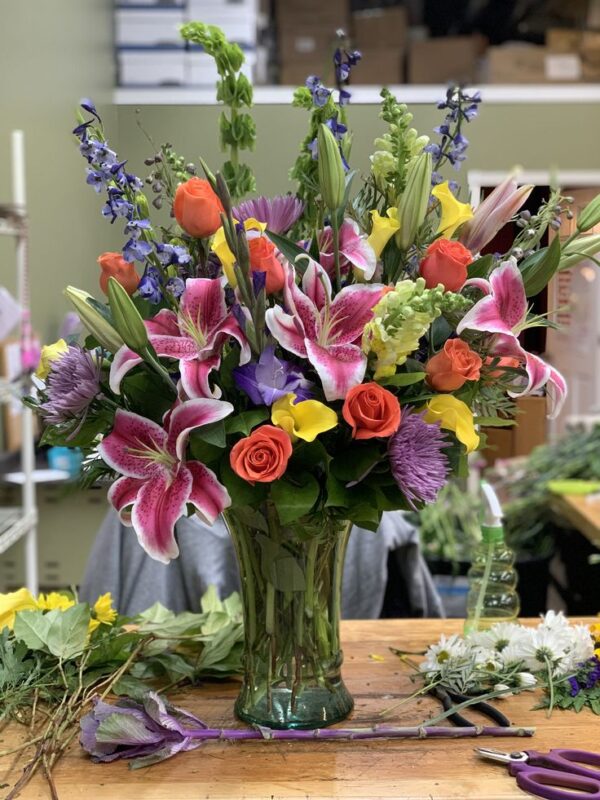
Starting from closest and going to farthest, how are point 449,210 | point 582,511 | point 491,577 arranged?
point 449,210, point 491,577, point 582,511

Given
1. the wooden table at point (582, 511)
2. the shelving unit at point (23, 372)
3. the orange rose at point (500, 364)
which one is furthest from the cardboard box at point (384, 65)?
the orange rose at point (500, 364)

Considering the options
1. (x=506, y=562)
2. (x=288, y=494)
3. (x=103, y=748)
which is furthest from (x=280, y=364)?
(x=506, y=562)

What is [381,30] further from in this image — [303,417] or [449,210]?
[303,417]

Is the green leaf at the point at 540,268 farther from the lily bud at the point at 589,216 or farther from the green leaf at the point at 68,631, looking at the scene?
the green leaf at the point at 68,631

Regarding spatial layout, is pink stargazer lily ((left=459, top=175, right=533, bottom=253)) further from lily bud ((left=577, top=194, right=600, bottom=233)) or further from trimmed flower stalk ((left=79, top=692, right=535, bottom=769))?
trimmed flower stalk ((left=79, top=692, right=535, bottom=769))

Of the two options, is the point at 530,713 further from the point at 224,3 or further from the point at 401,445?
A: the point at 224,3

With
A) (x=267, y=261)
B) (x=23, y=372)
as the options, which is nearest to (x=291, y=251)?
(x=267, y=261)

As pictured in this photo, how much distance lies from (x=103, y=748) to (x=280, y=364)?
41 centimetres

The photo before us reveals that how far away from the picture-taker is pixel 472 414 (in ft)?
3.07

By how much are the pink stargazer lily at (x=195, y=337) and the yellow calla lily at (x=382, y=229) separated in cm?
15

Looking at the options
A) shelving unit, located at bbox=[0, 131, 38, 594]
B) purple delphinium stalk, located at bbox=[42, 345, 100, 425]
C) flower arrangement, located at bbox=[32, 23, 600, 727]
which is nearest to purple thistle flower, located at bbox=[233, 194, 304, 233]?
flower arrangement, located at bbox=[32, 23, 600, 727]

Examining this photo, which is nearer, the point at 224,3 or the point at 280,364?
the point at 280,364

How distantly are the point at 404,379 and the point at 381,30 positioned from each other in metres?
3.88

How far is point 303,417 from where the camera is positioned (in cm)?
87
